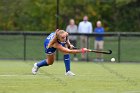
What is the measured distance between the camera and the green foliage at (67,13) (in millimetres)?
38781

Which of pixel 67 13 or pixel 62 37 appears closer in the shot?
pixel 62 37

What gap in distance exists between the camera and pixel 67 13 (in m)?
38.9

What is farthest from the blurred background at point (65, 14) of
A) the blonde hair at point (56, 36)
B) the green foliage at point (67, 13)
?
the blonde hair at point (56, 36)

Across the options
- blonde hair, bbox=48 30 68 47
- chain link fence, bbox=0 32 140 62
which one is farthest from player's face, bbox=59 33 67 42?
chain link fence, bbox=0 32 140 62

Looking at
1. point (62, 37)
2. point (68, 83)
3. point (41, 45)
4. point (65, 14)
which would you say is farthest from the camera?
point (65, 14)

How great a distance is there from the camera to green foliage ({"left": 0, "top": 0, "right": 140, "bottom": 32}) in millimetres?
38781

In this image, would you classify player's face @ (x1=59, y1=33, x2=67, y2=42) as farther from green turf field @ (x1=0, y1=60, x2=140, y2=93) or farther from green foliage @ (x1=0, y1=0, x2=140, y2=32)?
green foliage @ (x1=0, y1=0, x2=140, y2=32)

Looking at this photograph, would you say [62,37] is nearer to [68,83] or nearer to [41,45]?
[68,83]

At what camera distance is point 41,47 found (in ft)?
92.4

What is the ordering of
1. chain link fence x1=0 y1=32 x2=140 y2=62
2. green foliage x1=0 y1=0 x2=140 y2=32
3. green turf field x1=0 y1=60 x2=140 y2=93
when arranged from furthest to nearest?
green foliage x1=0 y1=0 x2=140 y2=32 → chain link fence x1=0 y1=32 x2=140 y2=62 → green turf field x1=0 y1=60 x2=140 y2=93

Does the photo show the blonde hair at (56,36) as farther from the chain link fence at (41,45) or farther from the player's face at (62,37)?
the chain link fence at (41,45)

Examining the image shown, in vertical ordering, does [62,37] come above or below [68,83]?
above

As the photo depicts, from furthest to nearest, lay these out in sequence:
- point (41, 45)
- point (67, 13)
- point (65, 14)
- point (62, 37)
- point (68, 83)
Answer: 1. point (67, 13)
2. point (65, 14)
3. point (41, 45)
4. point (62, 37)
5. point (68, 83)

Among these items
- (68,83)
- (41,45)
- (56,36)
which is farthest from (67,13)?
(68,83)
